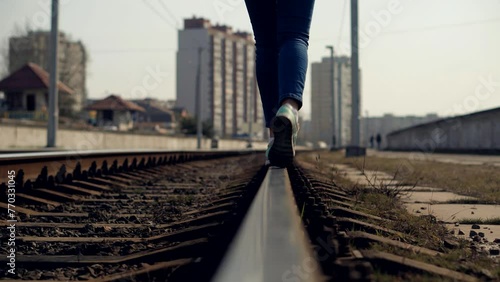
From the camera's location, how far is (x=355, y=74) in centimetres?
2102

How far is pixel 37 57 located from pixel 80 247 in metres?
88.3

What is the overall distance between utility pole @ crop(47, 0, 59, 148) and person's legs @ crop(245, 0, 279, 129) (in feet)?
55.5

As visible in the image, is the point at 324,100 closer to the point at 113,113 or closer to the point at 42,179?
the point at 113,113

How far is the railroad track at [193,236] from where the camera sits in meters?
1.39

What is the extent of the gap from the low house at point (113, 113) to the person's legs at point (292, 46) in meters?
68.0

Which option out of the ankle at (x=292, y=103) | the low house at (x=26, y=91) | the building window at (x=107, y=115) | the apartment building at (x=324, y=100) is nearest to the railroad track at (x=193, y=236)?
the ankle at (x=292, y=103)

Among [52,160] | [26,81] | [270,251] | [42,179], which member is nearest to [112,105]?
[26,81]

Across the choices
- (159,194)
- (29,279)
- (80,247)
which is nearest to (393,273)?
(29,279)

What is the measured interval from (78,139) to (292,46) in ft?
106

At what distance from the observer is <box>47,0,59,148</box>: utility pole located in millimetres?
19500

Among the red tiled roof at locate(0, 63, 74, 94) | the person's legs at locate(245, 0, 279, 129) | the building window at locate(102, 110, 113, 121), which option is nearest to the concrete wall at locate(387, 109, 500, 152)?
the person's legs at locate(245, 0, 279, 129)

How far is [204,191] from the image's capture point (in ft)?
17.0

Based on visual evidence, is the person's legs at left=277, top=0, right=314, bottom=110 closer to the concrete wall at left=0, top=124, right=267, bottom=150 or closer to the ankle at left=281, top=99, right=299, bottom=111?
the ankle at left=281, top=99, right=299, bottom=111

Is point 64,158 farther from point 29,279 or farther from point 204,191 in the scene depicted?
point 29,279
